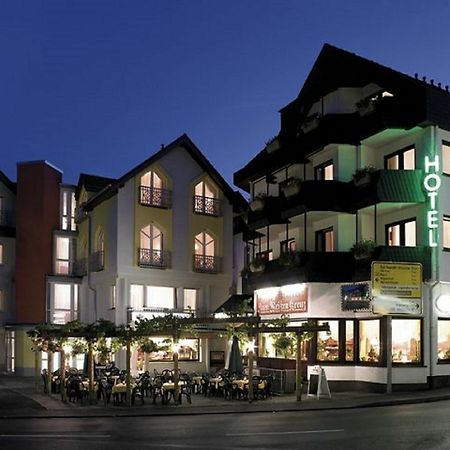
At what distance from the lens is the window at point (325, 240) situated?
33406 millimetres

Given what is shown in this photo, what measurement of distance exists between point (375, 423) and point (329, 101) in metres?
18.7

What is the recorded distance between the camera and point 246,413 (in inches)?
901

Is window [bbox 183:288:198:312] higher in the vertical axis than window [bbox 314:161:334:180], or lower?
lower

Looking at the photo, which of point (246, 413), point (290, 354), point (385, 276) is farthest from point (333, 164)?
point (246, 413)

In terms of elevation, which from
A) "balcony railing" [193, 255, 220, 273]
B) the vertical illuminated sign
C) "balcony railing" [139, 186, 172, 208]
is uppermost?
"balcony railing" [139, 186, 172, 208]

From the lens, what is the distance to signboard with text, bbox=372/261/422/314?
92.7 ft

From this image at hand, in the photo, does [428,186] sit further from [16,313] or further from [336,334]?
→ [16,313]

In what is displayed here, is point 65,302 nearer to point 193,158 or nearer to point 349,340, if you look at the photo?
point 193,158

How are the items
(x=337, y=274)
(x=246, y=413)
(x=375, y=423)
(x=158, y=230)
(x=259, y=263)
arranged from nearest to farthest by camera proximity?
(x=375, y=423)
(x=246, y=413)
(x=337, y=274)
(x=259, y=263)
(x=158, y=230)

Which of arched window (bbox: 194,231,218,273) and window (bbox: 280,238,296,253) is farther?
arched window (bbox: 194,231,218,273)

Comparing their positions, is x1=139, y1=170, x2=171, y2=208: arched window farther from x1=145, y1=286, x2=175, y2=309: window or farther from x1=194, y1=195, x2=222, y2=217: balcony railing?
x1=145, y1=286, x2=175, y2=309: window

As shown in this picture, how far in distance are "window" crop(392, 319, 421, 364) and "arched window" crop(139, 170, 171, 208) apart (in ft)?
55.7

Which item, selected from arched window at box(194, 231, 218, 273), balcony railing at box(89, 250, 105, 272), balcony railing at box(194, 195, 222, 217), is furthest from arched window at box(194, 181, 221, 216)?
balcony railing at box(89, 250, 105, 272)

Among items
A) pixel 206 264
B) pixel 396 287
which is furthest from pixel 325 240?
pixel 206 264
